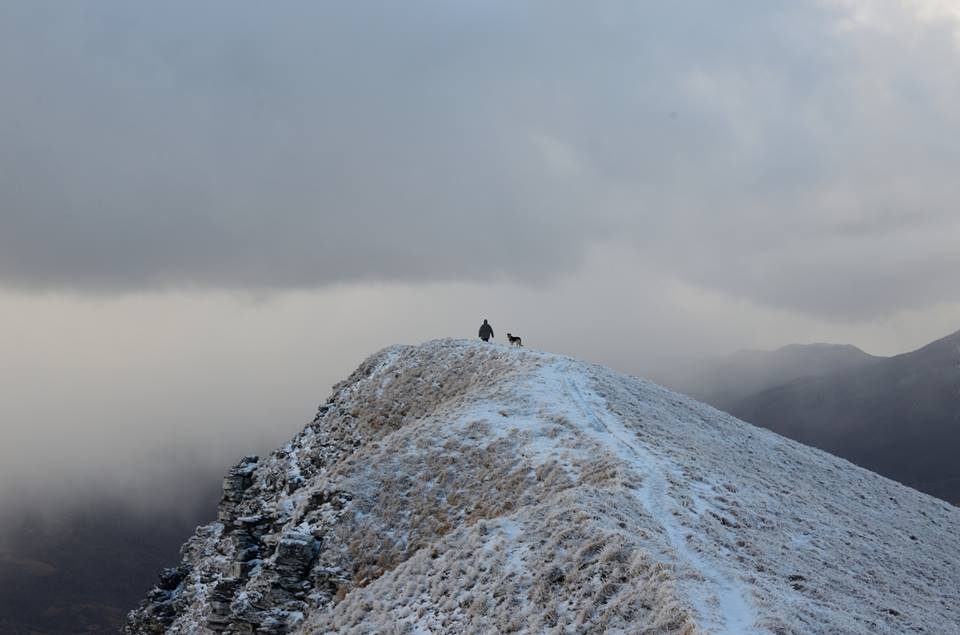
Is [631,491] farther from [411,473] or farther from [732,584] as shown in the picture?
[411,473]

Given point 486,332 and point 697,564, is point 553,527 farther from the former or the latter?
point 486,332

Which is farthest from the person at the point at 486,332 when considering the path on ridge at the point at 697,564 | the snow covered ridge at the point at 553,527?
the path on ridge at the point at 697,564

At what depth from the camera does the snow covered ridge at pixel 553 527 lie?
20.0m

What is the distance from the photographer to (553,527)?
2297cm

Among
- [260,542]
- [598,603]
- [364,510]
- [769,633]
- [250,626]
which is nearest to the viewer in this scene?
[769,633]

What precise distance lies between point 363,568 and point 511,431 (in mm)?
8799

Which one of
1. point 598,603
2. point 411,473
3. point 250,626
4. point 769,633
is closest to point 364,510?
point 411,473

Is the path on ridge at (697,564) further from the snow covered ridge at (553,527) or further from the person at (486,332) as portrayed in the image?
the person at (486,332)

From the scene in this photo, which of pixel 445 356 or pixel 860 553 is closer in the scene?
pixel 860 553

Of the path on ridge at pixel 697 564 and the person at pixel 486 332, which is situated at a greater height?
the person at pixel 486 332

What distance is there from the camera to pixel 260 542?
1393 inches

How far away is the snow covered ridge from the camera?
20.0 meters

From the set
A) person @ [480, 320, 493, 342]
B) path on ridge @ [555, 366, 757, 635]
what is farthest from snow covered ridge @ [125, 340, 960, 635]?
person @ [480, 320, 493, 342]

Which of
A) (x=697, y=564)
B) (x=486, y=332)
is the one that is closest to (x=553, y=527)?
(x=697, y=564)
